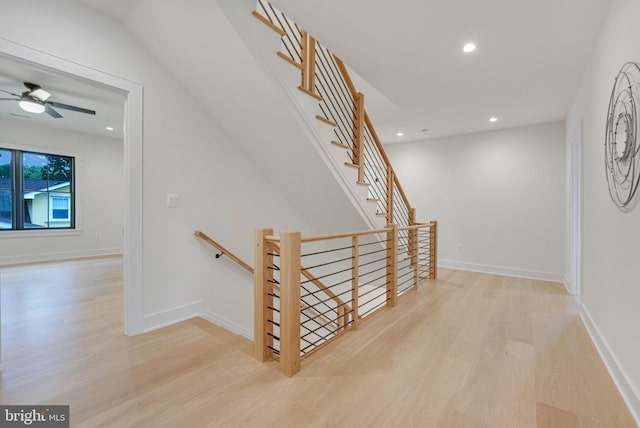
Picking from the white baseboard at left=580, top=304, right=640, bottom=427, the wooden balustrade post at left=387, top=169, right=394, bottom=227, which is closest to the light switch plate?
the wooden balustrade post at left=387, top=169, right=394, bottom=227

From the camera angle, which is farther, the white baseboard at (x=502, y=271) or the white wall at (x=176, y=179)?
the white baseboard at (x=502, y=271)

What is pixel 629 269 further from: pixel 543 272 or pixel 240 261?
pixel 543 272

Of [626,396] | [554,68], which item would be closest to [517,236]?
[554,68]

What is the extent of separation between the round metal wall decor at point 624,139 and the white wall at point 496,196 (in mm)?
2860

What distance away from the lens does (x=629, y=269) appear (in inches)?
62.9

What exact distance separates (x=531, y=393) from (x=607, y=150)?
70.7 inches

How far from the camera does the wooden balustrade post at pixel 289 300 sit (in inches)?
68.2

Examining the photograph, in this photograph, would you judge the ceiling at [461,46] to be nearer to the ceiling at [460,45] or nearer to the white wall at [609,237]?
the ceiling at [460,45]

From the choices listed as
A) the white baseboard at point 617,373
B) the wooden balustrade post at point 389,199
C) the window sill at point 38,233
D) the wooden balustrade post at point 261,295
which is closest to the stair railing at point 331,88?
the wooden balustrade post at point 389,199

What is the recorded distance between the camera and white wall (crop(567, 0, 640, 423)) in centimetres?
154

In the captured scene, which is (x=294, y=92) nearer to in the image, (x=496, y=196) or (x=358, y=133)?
(x=358, y=133)

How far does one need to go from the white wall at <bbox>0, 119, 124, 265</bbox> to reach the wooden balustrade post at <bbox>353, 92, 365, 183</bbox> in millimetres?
6152

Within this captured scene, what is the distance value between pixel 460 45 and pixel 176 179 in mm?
2899

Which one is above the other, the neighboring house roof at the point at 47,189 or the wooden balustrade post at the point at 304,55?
the wooden balustrade post at the point at 304,55
